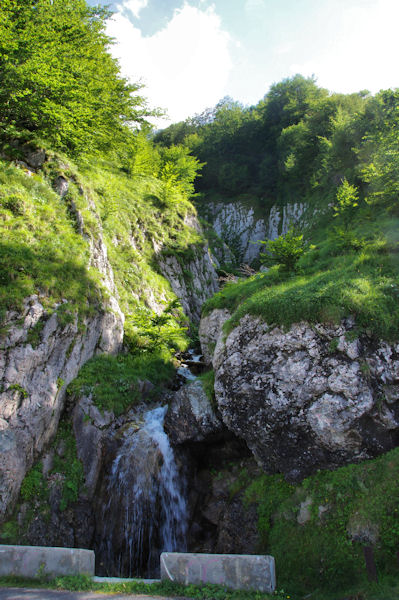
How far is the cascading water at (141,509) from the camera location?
8.49 metres

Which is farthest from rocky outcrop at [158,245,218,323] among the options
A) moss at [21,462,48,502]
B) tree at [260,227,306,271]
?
moss at [21,462,48,502]

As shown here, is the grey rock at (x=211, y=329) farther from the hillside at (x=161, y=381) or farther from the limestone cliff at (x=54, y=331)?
the limestone cliff at (x=54, y=331)

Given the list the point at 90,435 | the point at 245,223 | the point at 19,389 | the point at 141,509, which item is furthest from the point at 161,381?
the point at 245,223

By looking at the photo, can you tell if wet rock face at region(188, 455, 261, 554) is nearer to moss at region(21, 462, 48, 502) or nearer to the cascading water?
the cascading water

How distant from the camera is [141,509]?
8938 mm

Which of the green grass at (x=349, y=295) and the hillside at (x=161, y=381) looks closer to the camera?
the hillside at (x=161, y=381)

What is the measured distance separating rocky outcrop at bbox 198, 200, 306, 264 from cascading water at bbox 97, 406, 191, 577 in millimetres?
28206

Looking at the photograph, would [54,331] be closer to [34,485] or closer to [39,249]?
[39,249]

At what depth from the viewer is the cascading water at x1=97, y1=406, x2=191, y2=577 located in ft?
27.9

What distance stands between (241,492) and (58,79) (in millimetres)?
15908

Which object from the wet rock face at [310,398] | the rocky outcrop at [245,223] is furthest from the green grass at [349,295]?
the rocky outcrop at [245,223]

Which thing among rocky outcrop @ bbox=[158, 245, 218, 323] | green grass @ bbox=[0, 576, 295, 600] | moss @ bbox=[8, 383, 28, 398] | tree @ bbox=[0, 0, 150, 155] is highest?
tree @ bbox=[0, 0, 150, 155]

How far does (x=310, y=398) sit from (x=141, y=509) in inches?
220

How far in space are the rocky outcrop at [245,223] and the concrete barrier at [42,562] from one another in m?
31.9
